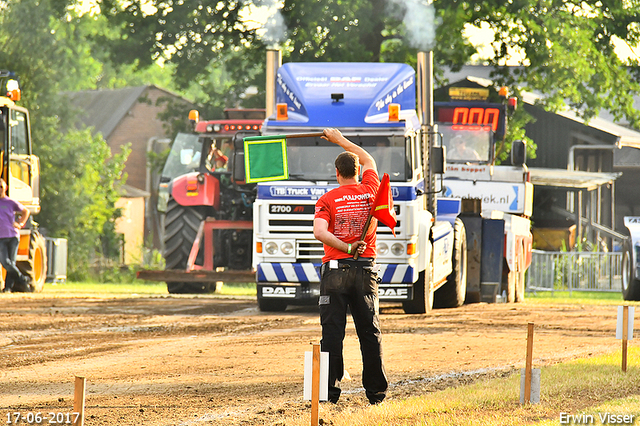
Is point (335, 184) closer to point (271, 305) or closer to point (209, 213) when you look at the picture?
point (271, 305)

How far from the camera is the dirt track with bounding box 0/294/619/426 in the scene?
751cm

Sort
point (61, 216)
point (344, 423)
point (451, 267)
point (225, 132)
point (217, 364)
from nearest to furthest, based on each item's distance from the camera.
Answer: point (344, 423)
point (217, 364)
point (451, 267)
point (225, 132)
point (61, 216)

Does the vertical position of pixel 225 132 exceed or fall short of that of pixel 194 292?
it exceeds it

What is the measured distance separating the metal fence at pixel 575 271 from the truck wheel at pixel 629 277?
15.9ft

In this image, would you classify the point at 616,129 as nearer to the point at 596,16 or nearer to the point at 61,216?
the point at 596,16

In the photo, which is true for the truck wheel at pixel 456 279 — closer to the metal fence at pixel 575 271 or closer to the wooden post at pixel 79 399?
the metal fence at pixel 575 271

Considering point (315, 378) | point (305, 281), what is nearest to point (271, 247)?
point (305, 281)

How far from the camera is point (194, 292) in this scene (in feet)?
75.0

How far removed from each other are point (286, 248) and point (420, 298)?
Answer: 2.21 m

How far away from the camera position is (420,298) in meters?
15.5

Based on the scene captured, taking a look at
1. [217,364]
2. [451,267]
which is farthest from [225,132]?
[217,364]

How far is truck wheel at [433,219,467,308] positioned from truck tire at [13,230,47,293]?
813 cm

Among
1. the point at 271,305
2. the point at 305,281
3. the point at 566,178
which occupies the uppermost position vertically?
the point at 566,178

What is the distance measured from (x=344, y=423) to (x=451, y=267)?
421 inches
